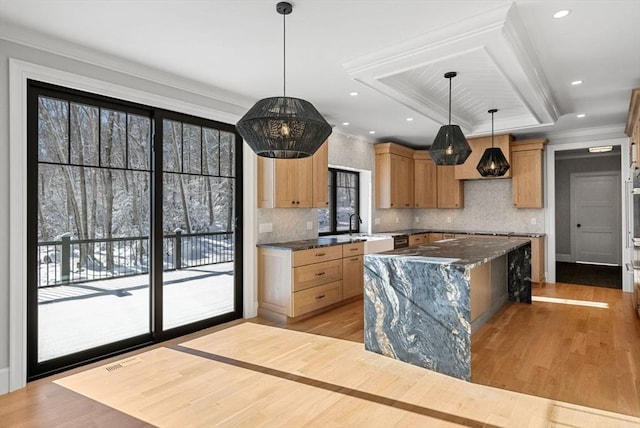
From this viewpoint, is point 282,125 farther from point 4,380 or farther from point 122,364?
point 4,380

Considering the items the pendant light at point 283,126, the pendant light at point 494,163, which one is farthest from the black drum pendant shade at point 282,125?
the pendant light at point 494,163

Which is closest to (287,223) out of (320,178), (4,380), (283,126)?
(320,178)

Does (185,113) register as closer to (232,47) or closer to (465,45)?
(232,47)

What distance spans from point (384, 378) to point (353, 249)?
241cm

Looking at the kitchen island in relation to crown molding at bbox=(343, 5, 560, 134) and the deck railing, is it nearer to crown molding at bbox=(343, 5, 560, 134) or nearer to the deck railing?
crown molding at bbox=(343, 5, 560, 134)

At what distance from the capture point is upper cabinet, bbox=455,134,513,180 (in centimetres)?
620

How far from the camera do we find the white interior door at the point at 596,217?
820cm

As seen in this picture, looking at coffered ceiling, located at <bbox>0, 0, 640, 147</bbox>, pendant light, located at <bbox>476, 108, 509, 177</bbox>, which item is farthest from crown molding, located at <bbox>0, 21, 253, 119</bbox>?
pendant light, located at <bbox>476, 108, 509, 177</bbox>

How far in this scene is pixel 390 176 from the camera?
661cm

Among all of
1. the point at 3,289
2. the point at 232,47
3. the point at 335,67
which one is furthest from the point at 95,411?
the point at 335,67

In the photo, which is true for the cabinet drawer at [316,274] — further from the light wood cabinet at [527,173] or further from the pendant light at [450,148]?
the light wood cabinet at [527,173]

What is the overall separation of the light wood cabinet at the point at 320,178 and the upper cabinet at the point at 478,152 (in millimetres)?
2520

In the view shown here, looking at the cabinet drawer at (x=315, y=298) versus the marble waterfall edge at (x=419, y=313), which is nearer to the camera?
the marble waterfall edge at (x=419, y=313)

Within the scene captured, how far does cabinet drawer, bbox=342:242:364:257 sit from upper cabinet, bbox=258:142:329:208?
67cm
